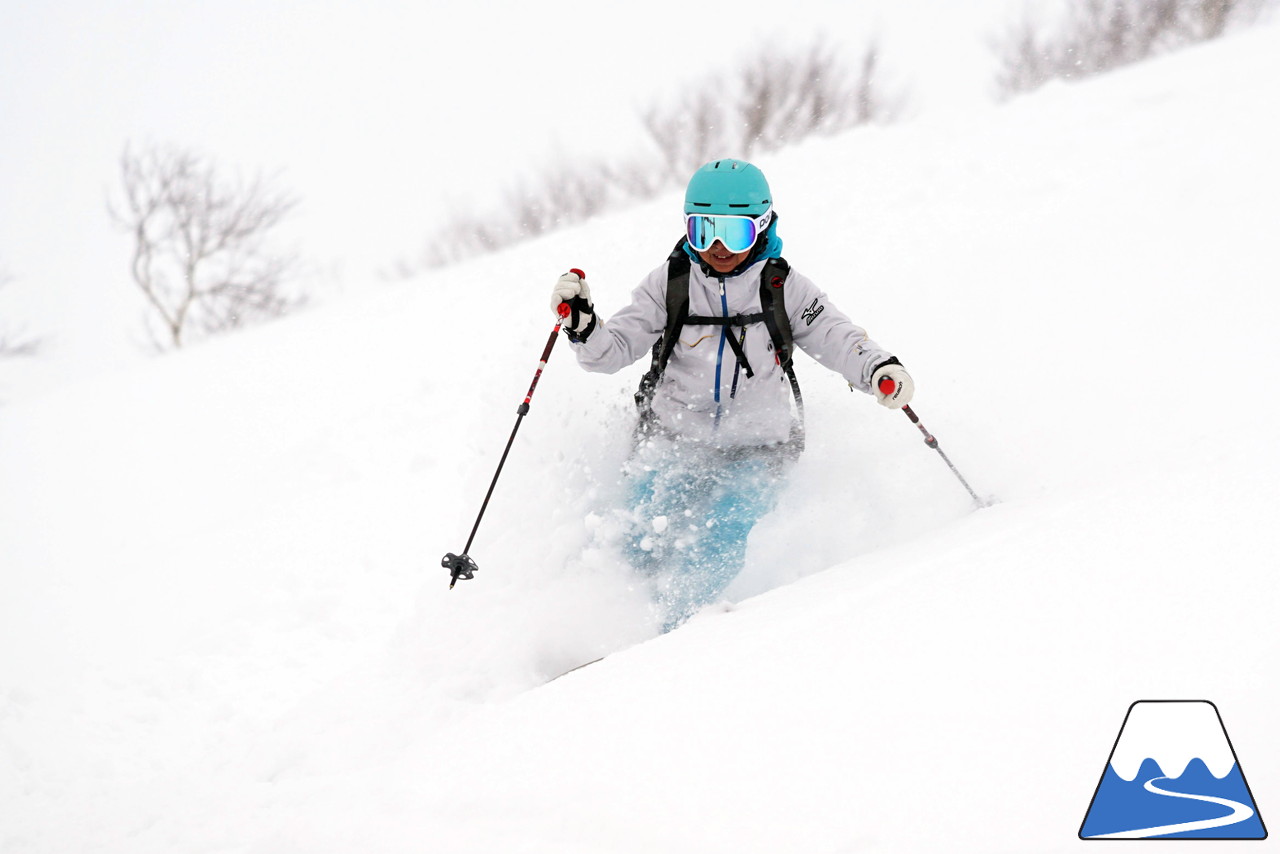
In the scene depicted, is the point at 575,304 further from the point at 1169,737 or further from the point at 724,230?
the point at 1169,737

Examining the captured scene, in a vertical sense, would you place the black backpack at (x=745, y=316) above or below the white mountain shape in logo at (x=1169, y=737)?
above

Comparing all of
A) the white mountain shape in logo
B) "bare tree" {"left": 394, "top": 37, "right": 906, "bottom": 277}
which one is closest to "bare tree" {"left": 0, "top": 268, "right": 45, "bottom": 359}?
"bare tree" {"left": 394, "top": 37, "right": 906, "bottom": 277}

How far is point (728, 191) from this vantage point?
3.06 m

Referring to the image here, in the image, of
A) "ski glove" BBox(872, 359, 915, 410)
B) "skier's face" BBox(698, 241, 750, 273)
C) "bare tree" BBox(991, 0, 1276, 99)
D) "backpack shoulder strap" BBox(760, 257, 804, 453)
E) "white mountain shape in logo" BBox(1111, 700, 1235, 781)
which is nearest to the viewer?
"white mountain shape in logo" BBox(1111, 700, 1235, 781)

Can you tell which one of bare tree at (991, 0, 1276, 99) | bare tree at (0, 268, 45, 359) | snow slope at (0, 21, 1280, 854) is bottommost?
snow slope at (0, 21, 1280, 854)

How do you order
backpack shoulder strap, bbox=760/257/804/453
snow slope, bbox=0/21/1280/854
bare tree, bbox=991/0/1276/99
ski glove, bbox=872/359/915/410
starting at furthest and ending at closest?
bare tree, bbox=991/0/1276/99, backpack shoulder strap, bbox=760/257/804/453, ski glove, bbox=872/359/915/410, snow slope, bbox=0/21/1280/854

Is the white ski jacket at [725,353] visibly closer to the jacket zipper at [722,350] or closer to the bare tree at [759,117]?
the jacket zipper at [722,350]

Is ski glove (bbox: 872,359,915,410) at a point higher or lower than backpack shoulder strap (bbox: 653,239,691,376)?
lower

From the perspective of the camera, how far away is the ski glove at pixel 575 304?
3.12 m

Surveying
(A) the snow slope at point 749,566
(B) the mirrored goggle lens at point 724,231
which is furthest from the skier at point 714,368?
(A) the snow slope at point 749,566

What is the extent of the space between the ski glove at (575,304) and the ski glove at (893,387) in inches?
47.5

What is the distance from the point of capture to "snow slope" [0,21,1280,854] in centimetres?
172

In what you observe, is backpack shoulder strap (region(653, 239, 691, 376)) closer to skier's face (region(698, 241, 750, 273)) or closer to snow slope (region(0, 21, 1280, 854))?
skier's face (region(698, 241, 750, 273))

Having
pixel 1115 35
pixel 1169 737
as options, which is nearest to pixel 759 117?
pixel 1115 35
